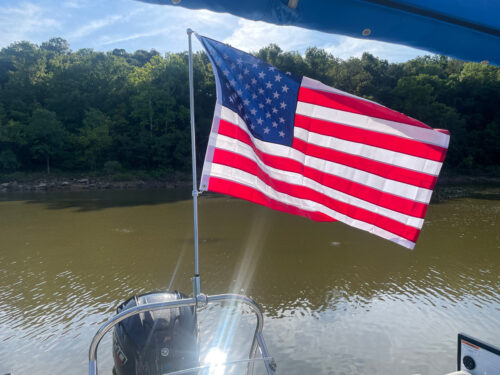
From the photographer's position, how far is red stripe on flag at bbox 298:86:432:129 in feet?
7.76

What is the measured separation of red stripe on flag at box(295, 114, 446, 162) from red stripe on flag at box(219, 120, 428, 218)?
0.92 ft

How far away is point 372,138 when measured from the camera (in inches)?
96.5

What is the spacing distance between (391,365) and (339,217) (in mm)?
2936

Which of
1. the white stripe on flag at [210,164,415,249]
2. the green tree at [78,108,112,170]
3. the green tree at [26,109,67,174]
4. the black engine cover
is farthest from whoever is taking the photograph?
the green tree at [78,108,112,170]

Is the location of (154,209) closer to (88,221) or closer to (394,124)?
(88,221)

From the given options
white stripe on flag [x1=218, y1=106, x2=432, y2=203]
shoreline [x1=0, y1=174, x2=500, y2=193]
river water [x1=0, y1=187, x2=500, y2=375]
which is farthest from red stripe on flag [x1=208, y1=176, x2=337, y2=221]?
shoreline [x1=0, y1=174, x2=500, y2=193]

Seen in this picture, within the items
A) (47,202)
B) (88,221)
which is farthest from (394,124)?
(47,202)

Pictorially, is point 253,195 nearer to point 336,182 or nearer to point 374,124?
point 336,182

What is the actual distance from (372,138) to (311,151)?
16.8 inches

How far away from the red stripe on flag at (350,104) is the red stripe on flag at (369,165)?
0.96 feet

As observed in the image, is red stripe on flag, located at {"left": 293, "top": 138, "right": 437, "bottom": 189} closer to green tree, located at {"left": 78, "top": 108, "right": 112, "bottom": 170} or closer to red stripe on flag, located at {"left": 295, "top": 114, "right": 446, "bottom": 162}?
red stripe on flag, located at {"left": 295, "top": 114, "right": 446, "bottom": 162}

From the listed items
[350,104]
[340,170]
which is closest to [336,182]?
[340,170]

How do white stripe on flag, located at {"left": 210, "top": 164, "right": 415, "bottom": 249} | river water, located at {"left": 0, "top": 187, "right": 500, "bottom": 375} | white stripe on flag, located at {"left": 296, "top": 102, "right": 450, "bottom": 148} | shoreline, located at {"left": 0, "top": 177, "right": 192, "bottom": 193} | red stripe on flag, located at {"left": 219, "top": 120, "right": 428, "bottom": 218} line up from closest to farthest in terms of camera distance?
1. white stripe on flag, located at {"left": 296, "top": 102, "right": 450, "bottom": 148}
2. red stripe on flag, located at {"left": 219, "top": 120, "right": 428, "bottom": 218}
3. white stripe on flag, located at {"left": 210, "top": 164, "right": 415, "bottom": 249}
4. river water, located at {"left": 0, "top": 187, "right": 500, "bottom": 375}
5. shoreline, located at {"left": 0, "top": 177, "right": 192, "bottom": 193}

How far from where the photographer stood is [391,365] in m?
4.50
